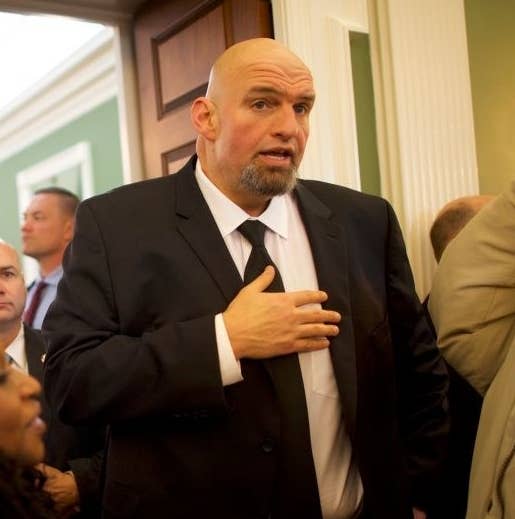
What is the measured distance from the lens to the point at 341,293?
58.9 inches

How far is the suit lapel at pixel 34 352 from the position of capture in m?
2.01

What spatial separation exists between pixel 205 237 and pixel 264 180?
0.18m

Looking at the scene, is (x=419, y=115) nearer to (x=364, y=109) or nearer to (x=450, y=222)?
(x=364, y=109)

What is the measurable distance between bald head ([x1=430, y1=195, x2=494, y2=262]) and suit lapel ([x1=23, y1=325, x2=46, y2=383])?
4.41 feet

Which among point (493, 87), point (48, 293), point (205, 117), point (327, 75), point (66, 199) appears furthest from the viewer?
point (66, 199)

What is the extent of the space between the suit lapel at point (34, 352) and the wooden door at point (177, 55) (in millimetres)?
911

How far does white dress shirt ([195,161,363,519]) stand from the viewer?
1.44m

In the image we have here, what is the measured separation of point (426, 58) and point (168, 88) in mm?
984

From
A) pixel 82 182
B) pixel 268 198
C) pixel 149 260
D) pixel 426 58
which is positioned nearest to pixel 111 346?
pixel 149 260

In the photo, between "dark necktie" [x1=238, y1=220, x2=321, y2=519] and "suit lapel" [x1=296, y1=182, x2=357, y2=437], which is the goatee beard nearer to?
"suit lapel" [x1=296, y1=182, x2=357, y2=437]

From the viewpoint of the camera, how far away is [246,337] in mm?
1310

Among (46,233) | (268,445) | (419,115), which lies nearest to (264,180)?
(268,445)

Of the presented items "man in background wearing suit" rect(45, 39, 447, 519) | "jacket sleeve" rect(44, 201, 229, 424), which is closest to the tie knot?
"man in background wearing suit" rect(45, 39, 447, 519)

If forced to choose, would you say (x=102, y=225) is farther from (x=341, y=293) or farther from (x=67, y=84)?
(x=67, y=84)
